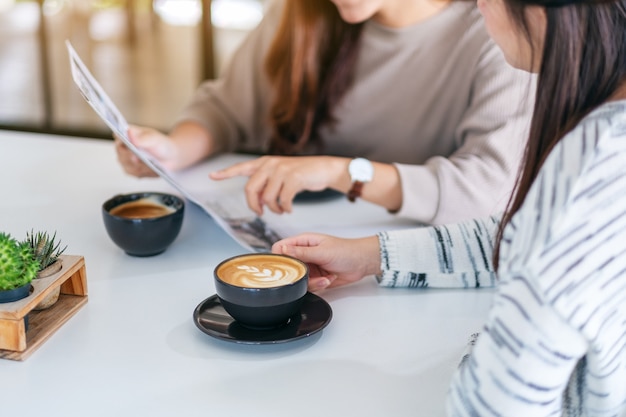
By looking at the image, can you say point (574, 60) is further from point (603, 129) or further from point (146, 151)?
point (146, 151)

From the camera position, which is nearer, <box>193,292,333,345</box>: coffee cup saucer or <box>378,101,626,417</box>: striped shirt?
<box>378,101,626,417</box>: striped shirt

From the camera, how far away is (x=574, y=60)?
27.6 inches

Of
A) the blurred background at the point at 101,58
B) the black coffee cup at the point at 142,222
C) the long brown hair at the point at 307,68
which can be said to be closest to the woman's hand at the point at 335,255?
the black coffee cup at the point at 142,222

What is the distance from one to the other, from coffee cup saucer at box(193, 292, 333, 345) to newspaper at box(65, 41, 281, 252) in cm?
21

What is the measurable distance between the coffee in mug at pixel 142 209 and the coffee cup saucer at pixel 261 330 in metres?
0.28

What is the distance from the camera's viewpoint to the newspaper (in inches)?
44.9

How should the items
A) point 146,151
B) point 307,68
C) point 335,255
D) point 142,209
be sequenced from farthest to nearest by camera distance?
1. point 307,68
2. point 146,151
3. point 142,209
4. point 335,255

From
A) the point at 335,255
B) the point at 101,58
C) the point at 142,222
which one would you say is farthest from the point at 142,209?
the point at 101,58

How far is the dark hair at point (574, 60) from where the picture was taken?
0.69m

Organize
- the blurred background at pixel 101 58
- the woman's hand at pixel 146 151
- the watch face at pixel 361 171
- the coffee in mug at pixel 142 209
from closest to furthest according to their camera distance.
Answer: the coffee in mug at pixel 142 209 → the watch face at pixel 361 171 → the woman's hand at pixel 146 151 → the blurred background at pixel 101 58

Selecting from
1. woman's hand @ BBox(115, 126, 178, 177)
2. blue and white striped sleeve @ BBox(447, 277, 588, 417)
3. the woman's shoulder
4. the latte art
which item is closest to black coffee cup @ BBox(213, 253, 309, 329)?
the latte art

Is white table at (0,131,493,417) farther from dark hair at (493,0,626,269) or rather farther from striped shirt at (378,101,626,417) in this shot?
dark hair at (493,0,626,269)

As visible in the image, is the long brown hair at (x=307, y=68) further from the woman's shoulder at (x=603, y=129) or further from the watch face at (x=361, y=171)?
the woman's shoulder at (x=603, y=129)

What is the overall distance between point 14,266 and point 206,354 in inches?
9.4
